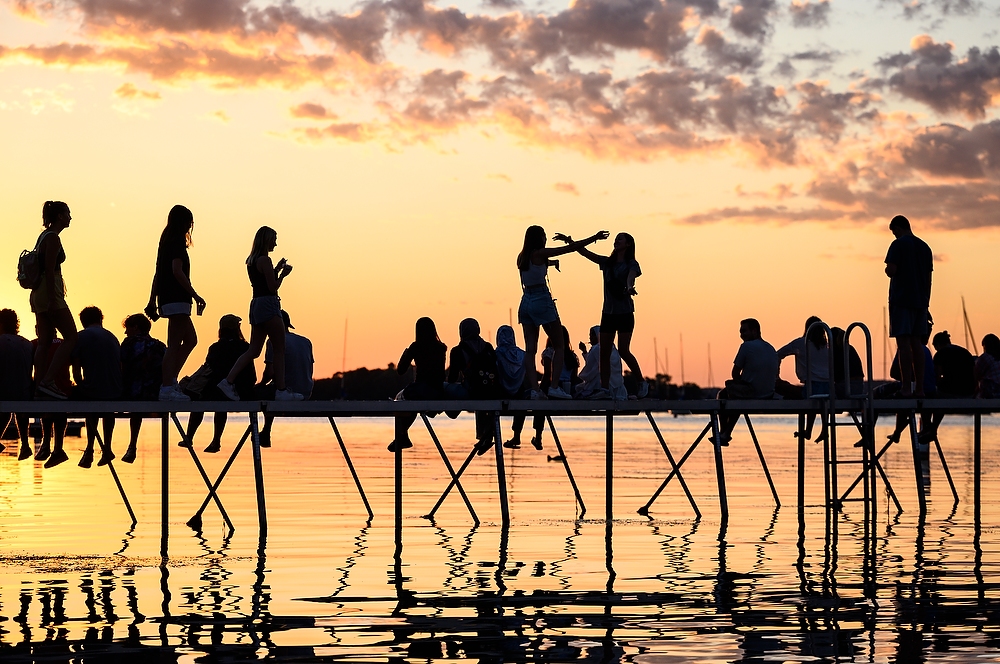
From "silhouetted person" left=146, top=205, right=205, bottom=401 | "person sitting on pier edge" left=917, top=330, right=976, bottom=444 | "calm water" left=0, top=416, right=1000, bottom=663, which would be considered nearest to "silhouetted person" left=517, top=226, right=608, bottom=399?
"calm water" left=0, top=416, right=1000, bottom=663

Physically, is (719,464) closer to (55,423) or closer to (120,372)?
(120,372)

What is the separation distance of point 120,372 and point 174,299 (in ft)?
5.89

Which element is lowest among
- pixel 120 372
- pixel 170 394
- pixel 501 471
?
pixel 501 471

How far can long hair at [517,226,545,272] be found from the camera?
20.4 metres

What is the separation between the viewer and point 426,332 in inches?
876

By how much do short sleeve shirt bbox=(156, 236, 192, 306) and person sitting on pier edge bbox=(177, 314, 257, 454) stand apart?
1.46m

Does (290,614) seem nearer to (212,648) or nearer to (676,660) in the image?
(212,648)

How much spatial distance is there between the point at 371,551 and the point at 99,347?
14.4 feet

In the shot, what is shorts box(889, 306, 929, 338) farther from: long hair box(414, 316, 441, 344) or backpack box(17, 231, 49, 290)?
backpack box(17, 231, 49, 290)

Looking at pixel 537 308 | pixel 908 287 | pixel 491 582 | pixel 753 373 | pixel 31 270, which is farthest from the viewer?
pixel 753 373

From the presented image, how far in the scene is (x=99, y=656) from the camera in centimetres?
1165

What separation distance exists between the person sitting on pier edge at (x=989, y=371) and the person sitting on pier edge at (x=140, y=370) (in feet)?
40.0

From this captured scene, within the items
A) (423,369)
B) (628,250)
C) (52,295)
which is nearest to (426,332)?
(423,369)

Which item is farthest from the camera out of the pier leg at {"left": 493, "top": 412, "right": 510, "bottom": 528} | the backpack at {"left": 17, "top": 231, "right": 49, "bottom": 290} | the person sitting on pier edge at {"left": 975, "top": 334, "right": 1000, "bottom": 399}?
the person sitting on pier edge at {"left": 975, "top": 334, "right": 1000, "bottom": 399}
